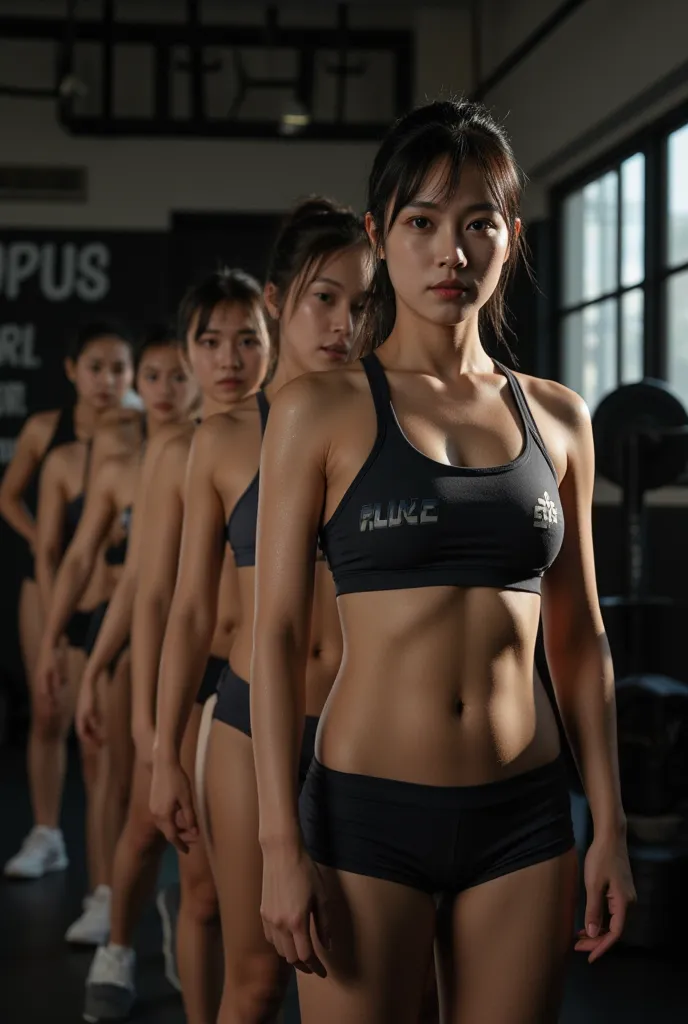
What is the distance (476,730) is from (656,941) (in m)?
2.25

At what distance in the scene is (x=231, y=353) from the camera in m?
2.57

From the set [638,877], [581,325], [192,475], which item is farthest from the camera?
[581,325]

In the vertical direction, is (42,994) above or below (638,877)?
below

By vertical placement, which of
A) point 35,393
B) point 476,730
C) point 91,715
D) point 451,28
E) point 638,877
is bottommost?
point 638,877

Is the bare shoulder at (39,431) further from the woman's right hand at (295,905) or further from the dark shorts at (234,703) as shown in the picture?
the woman's right hand at (295,905)

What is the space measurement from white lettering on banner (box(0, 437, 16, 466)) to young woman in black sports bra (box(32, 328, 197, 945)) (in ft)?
11.5

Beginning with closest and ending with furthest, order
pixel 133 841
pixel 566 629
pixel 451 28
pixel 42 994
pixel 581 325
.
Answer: pixel 566 629, pixel 133 841, pixel 42 994, pixel 581 325, pixel 451 28

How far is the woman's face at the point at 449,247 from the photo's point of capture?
141 cm

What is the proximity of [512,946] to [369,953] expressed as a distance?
0.14 metres

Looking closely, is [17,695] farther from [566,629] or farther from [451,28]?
[566,629]

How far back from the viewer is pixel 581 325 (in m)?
5.77

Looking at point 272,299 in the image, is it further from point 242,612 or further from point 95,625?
point 95,625

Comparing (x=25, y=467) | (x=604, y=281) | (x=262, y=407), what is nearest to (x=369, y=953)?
(x=262, y=407)

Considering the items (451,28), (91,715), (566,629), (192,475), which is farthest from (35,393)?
(566,629)
